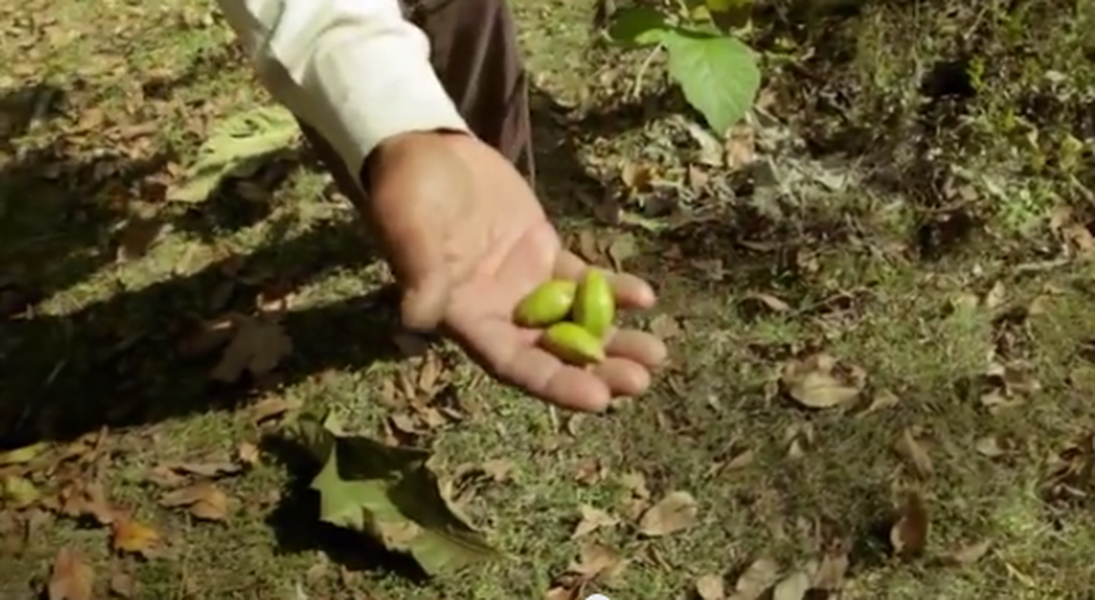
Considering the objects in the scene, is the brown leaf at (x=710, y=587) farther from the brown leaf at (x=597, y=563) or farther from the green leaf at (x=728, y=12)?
the green leaf at (x=728, y=12)

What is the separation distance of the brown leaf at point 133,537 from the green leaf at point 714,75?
1.24m

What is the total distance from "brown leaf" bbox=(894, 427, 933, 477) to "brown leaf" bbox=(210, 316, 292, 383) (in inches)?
46.5

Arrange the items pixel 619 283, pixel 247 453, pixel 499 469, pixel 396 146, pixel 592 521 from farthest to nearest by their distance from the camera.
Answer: pixel 247 453, pixel 499 469, pixel 592 521, pixel 619 283, pixel 396 146

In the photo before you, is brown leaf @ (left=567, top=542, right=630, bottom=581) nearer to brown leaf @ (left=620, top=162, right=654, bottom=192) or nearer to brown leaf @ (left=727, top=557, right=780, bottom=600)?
brown leaf @ (left=727, top=557, right=780, bottom=600)

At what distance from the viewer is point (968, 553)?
258 centimetres

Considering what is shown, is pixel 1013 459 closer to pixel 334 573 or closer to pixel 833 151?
pixel 833 151

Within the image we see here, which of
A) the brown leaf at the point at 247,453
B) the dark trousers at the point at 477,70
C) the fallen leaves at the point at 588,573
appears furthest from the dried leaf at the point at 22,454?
the fallen leaves at the point at 588,573

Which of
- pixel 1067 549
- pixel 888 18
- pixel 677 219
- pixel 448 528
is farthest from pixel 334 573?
pixel 888 18

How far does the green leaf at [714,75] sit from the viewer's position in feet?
7.74

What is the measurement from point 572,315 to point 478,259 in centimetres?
14

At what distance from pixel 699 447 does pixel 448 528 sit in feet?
1.53

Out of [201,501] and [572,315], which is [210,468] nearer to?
[201,501]

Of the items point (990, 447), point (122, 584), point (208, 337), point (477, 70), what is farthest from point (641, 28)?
point (122, 584)

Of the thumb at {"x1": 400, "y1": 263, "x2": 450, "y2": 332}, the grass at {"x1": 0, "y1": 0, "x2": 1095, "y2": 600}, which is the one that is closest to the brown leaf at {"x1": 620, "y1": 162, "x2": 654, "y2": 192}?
the grass at {"x1": 0, "y1": 0, "x2": 1095, "y2": 600}
